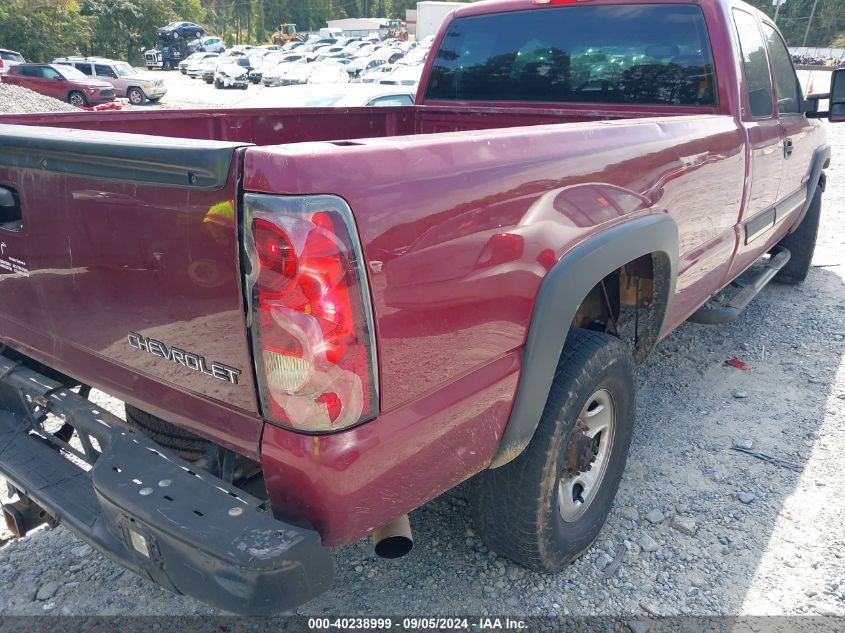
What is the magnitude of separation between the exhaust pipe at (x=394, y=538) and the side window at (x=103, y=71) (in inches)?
1138

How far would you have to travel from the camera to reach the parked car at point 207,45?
50.9 m

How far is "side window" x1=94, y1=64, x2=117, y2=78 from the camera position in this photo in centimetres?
2634

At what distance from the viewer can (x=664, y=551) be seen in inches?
104

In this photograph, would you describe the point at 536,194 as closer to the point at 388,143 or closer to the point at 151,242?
the point at 388,143

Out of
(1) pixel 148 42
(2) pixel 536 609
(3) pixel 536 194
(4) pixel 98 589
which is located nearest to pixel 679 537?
(2) pixel 536 609

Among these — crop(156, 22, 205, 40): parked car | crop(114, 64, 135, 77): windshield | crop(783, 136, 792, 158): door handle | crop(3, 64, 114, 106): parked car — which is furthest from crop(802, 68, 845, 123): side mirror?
crop(156, 22, 205, 40): parked car

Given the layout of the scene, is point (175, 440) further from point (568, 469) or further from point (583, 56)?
point (583, 56)

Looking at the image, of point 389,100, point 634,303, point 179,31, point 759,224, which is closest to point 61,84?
point 389,100

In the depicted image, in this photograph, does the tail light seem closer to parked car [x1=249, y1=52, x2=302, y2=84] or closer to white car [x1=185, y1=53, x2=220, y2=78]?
parked car [x1=249, y1=52, x2=302, y2=84]

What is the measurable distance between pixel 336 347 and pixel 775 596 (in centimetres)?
196

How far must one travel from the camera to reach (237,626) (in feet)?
7.52

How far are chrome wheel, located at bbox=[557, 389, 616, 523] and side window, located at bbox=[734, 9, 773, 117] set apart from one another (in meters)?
1.96

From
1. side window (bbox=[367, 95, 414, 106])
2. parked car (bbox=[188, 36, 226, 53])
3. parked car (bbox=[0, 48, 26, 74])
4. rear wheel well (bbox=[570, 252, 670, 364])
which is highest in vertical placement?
parked car (bbox=[188, 36, 226, 53])

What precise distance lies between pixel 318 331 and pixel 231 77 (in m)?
35.6
